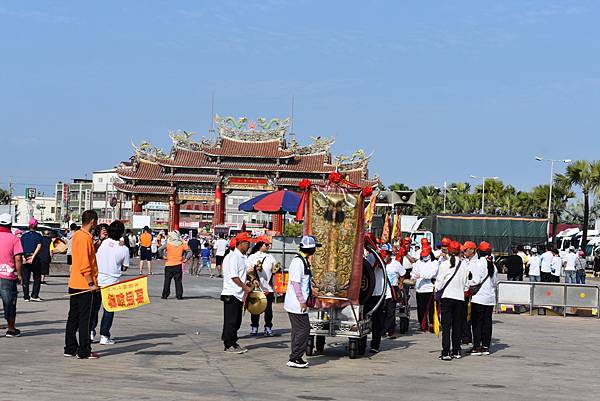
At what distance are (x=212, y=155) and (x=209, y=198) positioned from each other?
3841 millimetres

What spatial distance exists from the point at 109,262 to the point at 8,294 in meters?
1.79

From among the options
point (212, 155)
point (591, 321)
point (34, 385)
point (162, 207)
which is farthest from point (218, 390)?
point (162, 207)

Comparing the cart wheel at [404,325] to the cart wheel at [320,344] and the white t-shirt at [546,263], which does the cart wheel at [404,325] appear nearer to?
the cart wheel at [320,344]

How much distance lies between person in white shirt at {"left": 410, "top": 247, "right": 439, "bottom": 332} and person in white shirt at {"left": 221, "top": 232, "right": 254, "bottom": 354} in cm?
455

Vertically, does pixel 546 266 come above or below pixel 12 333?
above

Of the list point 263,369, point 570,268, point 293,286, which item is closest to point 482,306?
point 293,286

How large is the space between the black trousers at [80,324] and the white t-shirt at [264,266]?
12.3 ft

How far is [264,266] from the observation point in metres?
16.1

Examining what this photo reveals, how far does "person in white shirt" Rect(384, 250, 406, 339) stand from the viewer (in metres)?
16.8

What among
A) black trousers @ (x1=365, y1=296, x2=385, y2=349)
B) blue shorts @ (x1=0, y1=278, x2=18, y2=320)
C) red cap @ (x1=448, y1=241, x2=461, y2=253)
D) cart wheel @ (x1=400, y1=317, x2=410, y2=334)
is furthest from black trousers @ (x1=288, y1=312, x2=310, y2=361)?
cart wheel @ (x1=400, y1=317, x2=410, y2=334)

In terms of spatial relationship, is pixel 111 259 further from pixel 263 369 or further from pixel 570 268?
pixel 570 268

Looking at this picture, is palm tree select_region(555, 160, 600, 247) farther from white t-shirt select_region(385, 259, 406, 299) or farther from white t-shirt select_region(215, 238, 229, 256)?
white t-shirt select_region(385, 259, 406, 299)

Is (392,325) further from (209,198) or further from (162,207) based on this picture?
(162,207)

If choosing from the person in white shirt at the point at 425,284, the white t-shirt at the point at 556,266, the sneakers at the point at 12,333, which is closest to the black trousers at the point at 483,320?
the person in white shirt at the point at 425,284
